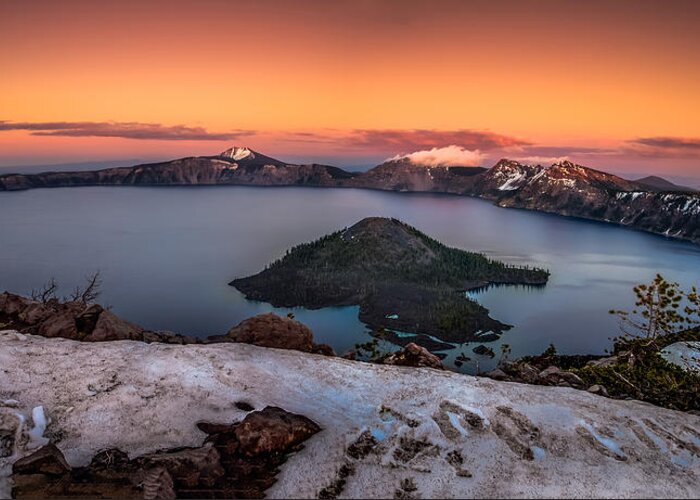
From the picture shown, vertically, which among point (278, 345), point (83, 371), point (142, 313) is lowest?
point (142, 313)

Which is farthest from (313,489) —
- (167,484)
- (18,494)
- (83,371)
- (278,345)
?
(278,345)

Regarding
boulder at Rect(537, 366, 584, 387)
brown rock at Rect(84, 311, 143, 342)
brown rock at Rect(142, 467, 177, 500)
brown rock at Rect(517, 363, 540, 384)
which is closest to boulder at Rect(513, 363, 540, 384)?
brown rock at Rect(517, 363, 540, 384)

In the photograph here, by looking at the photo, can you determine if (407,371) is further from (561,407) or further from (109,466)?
A: (109,466)

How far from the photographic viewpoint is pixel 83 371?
26.0 metres

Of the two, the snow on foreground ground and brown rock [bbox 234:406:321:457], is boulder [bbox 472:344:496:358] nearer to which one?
the snow on foreground ground

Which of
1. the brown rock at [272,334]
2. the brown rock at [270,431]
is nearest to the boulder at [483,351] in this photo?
the brown rock at [272,334]

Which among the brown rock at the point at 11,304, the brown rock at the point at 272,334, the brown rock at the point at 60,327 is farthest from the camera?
the brown rock at the point at 272,334

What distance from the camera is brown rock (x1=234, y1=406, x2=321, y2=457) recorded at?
21375 mm

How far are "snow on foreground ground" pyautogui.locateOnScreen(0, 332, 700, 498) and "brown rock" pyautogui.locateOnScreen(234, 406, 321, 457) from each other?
759 millimetres

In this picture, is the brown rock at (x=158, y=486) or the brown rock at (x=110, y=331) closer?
the brown rock at (x=158, y=486)

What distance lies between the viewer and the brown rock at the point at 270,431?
70.1 ft

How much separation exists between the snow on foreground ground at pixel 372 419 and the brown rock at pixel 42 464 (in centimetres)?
79

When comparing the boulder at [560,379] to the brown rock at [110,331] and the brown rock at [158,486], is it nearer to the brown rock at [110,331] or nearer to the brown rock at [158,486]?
the brown rock at [158,486]

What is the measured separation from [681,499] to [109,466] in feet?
77.6
